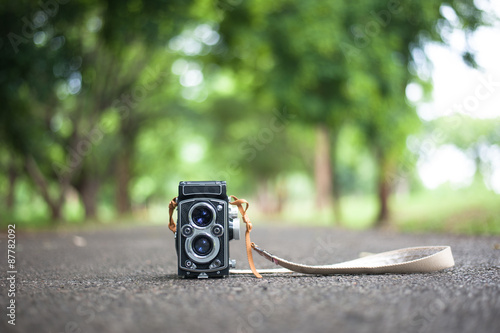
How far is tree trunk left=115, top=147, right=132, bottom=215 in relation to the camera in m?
26.8

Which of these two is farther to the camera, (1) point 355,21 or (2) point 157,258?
(1) point 355,21

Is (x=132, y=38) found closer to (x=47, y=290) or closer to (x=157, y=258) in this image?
(x=157, y=258)

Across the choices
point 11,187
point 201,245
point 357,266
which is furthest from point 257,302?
point 11,187

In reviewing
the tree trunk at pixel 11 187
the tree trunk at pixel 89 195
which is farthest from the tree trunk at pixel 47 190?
the tree trunk at pixel 11 187

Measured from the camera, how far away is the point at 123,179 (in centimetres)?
2688

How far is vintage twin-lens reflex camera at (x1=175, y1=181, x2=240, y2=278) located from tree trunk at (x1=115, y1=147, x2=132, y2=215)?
23014 mm

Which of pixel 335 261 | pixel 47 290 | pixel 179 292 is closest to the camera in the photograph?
pixel 179 292

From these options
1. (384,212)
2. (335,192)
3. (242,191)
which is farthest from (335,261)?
(242,191)

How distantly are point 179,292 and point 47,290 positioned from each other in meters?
1.06

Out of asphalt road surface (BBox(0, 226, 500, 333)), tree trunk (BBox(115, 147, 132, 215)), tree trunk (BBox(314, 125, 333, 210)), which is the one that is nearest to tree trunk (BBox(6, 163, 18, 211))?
tree trunk (BBox(115, 147, 132, 215))

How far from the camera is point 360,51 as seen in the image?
14.4 m

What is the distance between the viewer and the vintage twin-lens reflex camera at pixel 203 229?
423cm

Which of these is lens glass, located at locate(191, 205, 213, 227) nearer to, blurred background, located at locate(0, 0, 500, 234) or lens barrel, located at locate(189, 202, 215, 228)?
lens barrel, located at locate(189, 202, 215, 228)

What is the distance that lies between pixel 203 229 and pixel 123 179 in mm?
23419
